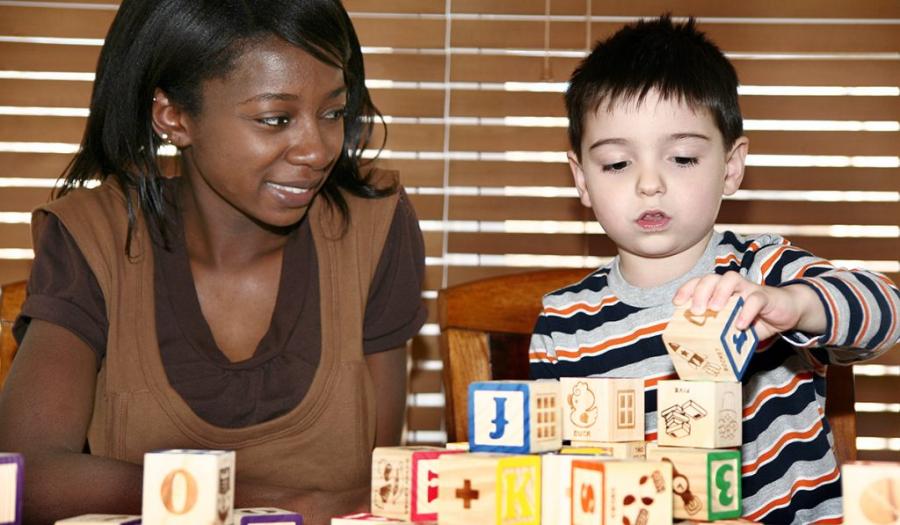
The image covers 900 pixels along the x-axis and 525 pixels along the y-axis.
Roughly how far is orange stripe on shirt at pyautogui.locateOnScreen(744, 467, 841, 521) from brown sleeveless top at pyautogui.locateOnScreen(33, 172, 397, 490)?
21.2 inches

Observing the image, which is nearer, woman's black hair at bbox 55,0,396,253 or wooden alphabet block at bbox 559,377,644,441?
wooden alphabet block at bbox 559,377,644,441

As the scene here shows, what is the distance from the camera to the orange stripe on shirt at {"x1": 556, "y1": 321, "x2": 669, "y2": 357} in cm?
143

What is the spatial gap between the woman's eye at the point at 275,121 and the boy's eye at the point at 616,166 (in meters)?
→ 0.43

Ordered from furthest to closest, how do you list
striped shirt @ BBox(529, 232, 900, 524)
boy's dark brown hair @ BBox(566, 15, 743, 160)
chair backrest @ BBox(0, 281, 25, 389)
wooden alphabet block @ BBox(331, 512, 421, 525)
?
chair backrest @ BBox(0, 281, 25, 389) → boy's dark brown hair @ BBox(566, 15, 743, 160) → striped shirt @ BBox(529, 232, 900, 524) → wooden alphabet block @ BBox(331, 512, 421, 525)

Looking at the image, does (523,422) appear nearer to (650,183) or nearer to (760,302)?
(760,302)

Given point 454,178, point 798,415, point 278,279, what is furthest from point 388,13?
point 798,415

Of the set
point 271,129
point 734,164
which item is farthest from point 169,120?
point 734,164

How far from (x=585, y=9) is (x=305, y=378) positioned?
1.05m

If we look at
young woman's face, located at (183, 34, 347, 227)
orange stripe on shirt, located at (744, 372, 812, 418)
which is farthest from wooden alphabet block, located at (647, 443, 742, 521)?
young woman's face, located at (183, 34, 347, 227)

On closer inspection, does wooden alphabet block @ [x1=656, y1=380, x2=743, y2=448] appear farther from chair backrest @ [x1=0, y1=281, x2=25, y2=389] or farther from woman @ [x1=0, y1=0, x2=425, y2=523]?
chair backrest @ [x1=0, y1=281, x2=25, y2=389]

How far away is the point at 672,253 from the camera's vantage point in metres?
1.45

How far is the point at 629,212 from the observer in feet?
4.50

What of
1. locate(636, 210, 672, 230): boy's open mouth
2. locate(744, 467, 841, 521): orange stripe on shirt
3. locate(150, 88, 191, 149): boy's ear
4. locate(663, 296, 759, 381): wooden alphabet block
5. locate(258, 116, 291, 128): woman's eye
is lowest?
locate(744, 467, 841, 521): orange stripe on shirt

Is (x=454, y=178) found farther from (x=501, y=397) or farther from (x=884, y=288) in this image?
(x=501, y=397)
